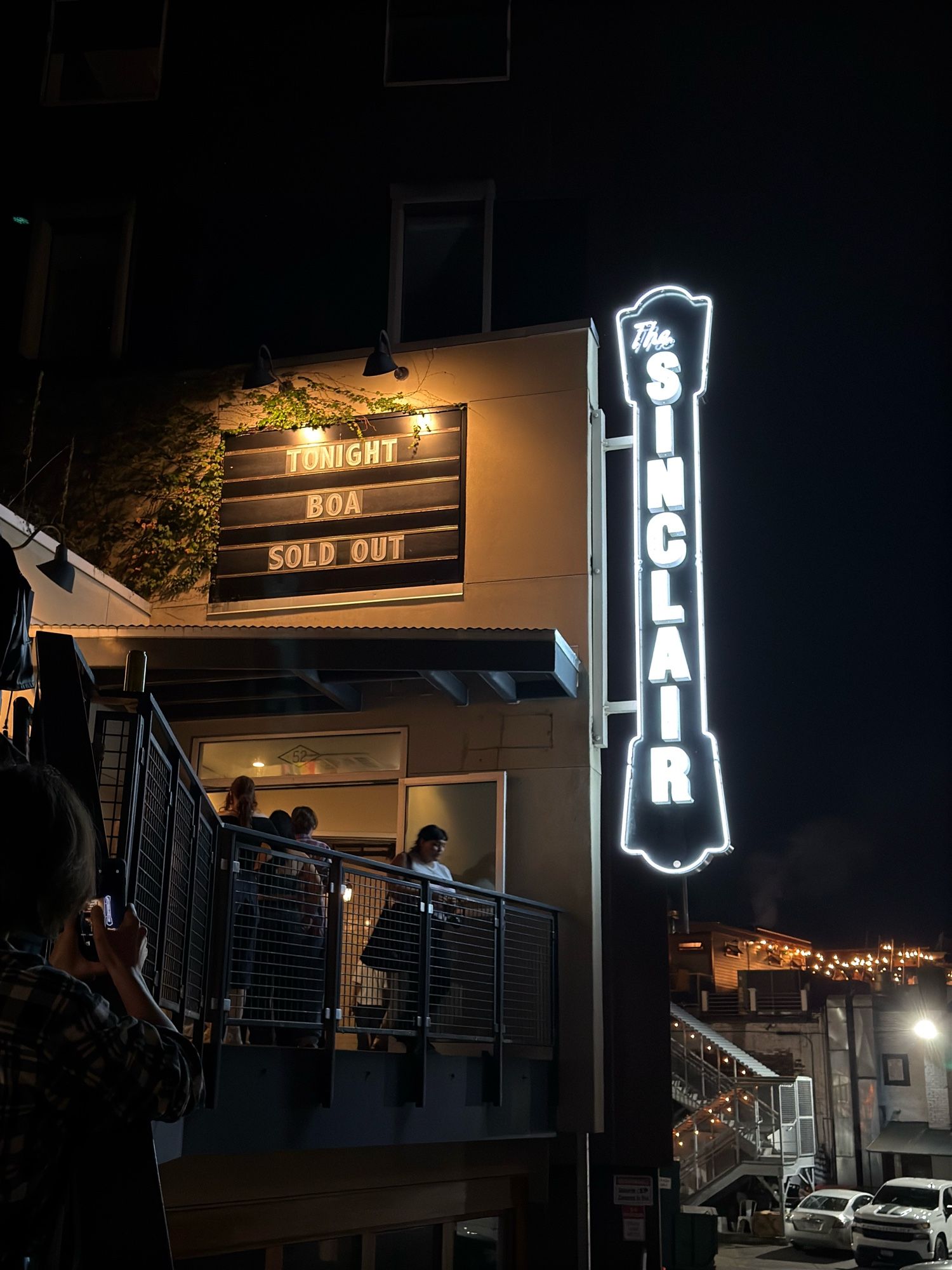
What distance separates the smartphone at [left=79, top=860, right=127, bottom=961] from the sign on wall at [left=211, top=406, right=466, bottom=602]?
32.8 feet

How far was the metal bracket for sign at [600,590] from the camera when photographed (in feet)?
40.6

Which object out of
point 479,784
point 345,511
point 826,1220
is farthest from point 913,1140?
point 345,511

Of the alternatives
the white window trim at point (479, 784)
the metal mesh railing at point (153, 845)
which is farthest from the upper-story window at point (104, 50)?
the metal mesh railing at point (153, 845)

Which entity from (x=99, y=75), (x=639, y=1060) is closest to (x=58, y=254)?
(x=99, y=75)

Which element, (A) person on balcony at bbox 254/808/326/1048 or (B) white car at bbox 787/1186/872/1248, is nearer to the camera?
(A) person on balcony at bbox 254/808/326/1048

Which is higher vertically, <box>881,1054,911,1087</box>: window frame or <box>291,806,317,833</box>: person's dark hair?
<box>291,806,317,833</box>: person's dark hair

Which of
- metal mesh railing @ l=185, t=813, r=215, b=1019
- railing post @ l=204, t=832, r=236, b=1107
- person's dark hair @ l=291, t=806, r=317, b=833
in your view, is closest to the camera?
metal mesh railing @ l=185, t=813, r=215, b=1019

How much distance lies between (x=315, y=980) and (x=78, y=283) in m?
11.4

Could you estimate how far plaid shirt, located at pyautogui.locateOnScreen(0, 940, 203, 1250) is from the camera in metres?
2.17

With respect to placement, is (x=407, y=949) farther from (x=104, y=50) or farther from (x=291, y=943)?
(x=104, y=50)

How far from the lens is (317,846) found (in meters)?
7.64

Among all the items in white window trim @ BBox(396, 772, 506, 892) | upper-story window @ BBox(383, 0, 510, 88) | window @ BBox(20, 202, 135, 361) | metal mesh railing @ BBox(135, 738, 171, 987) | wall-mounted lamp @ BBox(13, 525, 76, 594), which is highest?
upper-story window @ BBox(383, 0, 510, 88)

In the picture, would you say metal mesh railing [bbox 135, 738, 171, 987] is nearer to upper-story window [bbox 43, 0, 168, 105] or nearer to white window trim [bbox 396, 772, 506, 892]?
white window trim [bbox 396, 772, 506, 892]

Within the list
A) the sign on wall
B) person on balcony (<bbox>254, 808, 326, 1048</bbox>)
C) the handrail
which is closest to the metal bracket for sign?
the sign on wall
